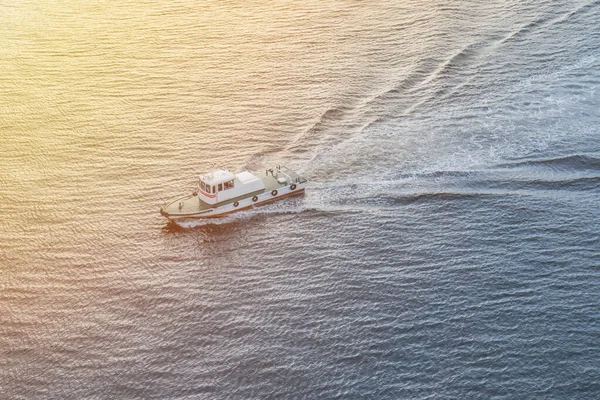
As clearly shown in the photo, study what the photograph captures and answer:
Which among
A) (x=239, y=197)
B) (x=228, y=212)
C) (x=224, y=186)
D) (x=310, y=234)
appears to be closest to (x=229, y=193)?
(x=224, y=186)

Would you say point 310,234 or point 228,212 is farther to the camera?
point 228,212

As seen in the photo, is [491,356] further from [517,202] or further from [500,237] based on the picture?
[517,202]

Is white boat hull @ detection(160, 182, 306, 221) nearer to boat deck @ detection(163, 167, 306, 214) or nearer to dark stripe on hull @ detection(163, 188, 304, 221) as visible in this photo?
dark stripe on hull @ detection(163, 188, 304, 221)

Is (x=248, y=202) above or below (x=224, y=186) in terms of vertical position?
below

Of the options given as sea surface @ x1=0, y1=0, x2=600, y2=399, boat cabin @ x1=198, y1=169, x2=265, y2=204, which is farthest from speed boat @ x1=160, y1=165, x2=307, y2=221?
sea surface @ x1=0, y1=0, x2=600, y2=399

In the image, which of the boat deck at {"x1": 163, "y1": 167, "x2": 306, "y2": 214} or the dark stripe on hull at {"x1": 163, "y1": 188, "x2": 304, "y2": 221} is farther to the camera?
the boat deck at {"x1": 163, "y1": 167, "x2": 306, "y2": 214}

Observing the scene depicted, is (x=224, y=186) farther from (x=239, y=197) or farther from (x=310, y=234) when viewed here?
(x=310, y=234)

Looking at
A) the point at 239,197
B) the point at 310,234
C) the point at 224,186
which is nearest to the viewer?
the point at 310,234
